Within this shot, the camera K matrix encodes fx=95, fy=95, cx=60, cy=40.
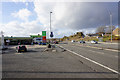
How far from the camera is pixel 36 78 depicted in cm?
509

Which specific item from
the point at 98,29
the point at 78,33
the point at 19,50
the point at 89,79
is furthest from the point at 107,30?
the point at 89,79

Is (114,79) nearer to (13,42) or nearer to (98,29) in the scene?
Answer: (13,42)

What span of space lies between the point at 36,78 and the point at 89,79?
281cm

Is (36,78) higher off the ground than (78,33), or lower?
lower

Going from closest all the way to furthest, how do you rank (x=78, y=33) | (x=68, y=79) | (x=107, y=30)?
(x=68, y=79), (x=107, y=30), (x=78, y=33)

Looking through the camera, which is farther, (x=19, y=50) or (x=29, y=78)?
(x=19, y=50)

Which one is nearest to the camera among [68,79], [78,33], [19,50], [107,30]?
[68,79]

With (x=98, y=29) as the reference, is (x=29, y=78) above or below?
below

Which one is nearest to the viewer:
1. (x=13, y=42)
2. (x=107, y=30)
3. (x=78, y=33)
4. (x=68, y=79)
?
(x=68, y=79)

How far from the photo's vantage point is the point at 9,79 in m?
5.06

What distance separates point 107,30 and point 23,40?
92084 millimetres

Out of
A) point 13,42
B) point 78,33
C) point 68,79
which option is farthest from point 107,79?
point 78,33

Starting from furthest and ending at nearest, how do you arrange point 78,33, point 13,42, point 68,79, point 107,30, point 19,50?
point 78,33
point 107,30
point 13,42
point 19,50
point 68,79

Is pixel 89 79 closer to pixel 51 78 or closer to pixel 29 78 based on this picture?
pixel 51 78
